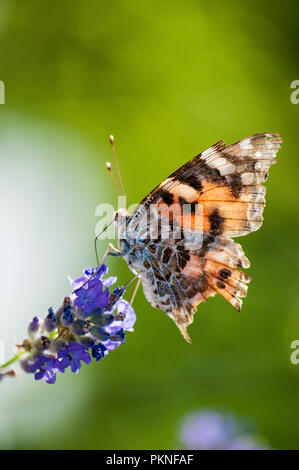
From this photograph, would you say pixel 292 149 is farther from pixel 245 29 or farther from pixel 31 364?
pixel 31 364

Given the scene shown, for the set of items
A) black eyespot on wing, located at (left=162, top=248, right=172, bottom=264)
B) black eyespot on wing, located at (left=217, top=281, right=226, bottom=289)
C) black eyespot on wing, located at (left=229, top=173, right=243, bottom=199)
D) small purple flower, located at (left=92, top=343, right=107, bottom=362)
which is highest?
black eyespot on wing, located at (left=229, top=173, right=243, bottom=199)

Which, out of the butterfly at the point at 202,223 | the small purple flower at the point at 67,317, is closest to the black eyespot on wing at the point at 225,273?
the butterfly at the point at 202,223

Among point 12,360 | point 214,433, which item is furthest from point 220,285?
point 214,433

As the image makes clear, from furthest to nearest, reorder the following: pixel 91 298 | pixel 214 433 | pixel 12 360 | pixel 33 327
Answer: pixel 214 433 → pixel 91 298 → pixel 33 327 → pixel 12 360

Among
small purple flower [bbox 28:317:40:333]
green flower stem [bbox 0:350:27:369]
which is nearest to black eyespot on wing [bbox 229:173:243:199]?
small purple flower [bbox 28:317:40:333]

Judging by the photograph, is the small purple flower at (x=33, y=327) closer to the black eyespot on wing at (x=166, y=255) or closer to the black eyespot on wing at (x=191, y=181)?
the black eyespot on wing at (x=166, y=255)

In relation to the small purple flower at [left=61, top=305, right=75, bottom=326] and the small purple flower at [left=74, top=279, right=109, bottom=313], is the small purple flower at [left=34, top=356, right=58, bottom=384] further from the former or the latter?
the small purple flower at [left=74, top=279, right=109, bottom=313]

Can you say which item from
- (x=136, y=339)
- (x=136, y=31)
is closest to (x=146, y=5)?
(x=136, y=31)

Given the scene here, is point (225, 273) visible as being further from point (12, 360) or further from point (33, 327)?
point (12, 360)
